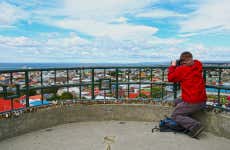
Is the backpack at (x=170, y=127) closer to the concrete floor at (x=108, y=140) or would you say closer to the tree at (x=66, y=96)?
the concrete floor at (x=108, y=140)

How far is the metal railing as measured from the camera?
4426 mm

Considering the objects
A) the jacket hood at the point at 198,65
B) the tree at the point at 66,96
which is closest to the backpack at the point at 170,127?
the jacket hood at the point at 198,65

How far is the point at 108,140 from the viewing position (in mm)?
3703

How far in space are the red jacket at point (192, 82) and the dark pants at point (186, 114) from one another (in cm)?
10

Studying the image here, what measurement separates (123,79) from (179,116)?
5.69 ft

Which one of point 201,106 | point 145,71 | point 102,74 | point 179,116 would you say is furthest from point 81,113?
point 201,106

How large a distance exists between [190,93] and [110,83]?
194 centimetres

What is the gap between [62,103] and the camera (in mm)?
4734

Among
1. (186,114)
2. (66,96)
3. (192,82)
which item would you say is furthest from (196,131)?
(66,96)

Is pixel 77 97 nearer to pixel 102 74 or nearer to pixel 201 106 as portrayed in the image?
pixel 102 74

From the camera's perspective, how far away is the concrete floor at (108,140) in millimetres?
3394

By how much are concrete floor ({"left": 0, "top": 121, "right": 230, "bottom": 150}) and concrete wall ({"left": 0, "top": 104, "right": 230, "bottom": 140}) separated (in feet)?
0.49

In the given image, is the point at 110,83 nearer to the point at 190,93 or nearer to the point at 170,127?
the point at 170,127

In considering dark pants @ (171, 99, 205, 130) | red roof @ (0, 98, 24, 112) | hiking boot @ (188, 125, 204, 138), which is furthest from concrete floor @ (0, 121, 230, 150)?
red roof @ (0, 98, 24, 112)
